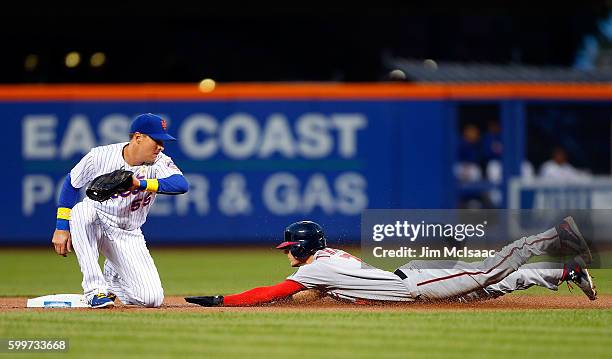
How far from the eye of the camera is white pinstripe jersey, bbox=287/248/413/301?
8.45 m

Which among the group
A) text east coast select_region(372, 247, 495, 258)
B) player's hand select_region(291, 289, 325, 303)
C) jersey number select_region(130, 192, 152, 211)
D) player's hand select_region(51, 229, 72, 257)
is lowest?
player's hand select_region(291, 289, 325, 303)

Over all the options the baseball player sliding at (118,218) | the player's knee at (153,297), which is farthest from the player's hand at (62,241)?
the player's knee at (153,297)

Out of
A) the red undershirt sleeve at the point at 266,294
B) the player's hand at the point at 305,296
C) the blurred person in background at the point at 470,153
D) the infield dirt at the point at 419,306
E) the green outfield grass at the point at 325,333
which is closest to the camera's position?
the green outfield grass at the point at 325,333

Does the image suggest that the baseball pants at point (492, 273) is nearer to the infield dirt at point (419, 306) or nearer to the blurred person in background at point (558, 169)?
the infield dirt at point (419, 306)

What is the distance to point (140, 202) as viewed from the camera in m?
8.66

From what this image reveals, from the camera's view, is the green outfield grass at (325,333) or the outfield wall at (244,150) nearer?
the green outfield grass at (325,333)

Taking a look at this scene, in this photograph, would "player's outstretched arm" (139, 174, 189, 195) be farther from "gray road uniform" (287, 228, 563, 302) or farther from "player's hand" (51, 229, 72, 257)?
"gray road uniform" (287, 228, 563, 302)

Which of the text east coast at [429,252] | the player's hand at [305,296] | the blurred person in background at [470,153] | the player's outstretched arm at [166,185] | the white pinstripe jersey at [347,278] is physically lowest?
the player's hand at [305,296]

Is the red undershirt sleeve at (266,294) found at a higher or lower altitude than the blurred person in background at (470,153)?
lower

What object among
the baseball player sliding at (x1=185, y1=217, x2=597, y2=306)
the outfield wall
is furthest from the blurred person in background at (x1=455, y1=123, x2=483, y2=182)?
the baseball player sliding at (x1=185, y1=217, x2=597, y2=306)

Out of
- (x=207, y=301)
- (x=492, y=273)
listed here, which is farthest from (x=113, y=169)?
(x=492, y=273)

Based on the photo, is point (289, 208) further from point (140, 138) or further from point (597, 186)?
point (140, 138)

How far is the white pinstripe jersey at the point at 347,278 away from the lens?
8.45m

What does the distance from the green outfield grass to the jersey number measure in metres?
0.75
